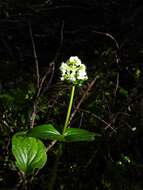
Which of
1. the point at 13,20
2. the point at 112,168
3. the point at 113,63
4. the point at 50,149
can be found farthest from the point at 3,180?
the point at 13,20

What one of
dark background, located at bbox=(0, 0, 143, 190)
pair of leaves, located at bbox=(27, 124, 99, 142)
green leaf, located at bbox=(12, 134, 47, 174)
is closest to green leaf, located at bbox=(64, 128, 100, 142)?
pair of leaves, located at bbox=(27, 124, 99, 142)

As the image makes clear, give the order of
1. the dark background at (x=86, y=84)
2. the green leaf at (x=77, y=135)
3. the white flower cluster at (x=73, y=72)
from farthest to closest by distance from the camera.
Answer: the dark background at (x=86, y=84) → the white flower cluster at (x=73, y=72) → the green leaf at (x=77, y=135)

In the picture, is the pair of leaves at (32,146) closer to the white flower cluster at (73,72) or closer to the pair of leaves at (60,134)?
the pair of leaves at (60,134)

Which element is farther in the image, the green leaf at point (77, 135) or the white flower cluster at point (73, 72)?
the white flower cluster at point (73, 72)

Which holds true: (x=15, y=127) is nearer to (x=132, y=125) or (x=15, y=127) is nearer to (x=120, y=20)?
A: (x=132, y=125)

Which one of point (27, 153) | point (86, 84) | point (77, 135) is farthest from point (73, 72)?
point (86, 84)

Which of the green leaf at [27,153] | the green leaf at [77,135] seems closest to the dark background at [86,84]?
the green leaf at [77,135]
